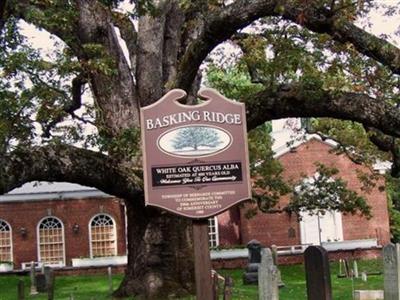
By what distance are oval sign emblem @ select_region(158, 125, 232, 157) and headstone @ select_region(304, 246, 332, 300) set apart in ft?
5.54

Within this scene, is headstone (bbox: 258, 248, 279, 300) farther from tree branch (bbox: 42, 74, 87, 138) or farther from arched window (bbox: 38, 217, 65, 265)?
arched window (bbox: 38, 217, 65, 265)

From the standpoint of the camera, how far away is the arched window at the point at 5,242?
123 ft

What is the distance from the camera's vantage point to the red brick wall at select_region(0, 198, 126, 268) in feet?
123

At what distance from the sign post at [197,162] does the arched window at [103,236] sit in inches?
1178

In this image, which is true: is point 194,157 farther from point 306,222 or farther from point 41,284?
point 306,222

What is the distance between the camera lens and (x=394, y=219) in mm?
46250

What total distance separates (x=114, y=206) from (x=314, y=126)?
600 inches

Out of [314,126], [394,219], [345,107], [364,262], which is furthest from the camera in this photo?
[394,219]

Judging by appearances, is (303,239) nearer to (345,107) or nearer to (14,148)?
(345,107)

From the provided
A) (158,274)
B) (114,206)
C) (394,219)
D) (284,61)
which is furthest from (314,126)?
(394,219)

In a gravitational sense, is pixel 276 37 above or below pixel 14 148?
above

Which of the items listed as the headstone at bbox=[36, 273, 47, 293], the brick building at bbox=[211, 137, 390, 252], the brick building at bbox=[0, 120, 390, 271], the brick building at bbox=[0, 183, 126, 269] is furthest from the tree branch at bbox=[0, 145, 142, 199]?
the brick building at bbox=[0, 183, 126, 269]

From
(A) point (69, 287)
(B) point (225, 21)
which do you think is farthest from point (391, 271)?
(A) point (69, 287)

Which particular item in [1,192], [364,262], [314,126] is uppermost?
[314,126]
